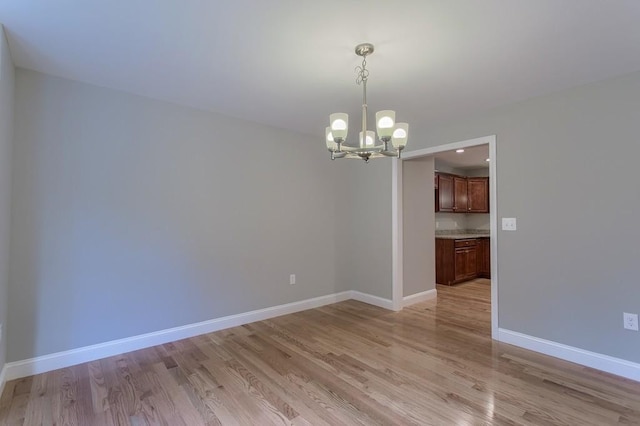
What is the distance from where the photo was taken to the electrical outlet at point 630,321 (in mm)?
2451

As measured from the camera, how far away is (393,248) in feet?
13.8

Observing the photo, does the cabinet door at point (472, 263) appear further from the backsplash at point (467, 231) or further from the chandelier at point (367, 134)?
the chandelier at point (367, 134)

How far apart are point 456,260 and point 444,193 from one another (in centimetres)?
137

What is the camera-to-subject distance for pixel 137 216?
9.79 feet

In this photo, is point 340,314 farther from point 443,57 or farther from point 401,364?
point 443,57

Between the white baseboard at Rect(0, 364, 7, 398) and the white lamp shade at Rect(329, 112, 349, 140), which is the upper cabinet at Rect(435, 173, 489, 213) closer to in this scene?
the white lamp shade at Rect(329, 112, 349, 140)

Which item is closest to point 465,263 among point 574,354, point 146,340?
point 574,354

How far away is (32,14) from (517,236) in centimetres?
421

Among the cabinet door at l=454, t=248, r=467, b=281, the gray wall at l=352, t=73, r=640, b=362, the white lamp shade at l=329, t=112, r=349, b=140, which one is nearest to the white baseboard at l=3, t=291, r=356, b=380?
the white lamp shade at l=329, t=112, r=349, b=140

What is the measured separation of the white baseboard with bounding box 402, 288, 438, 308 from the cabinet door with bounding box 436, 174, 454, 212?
1.94 m

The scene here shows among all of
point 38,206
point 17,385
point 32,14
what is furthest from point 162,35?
point 17,385

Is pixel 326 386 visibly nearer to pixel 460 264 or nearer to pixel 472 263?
pixel 460 264

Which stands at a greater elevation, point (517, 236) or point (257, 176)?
point (257, 176)

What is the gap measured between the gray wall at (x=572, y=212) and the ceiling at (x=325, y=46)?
25cm
